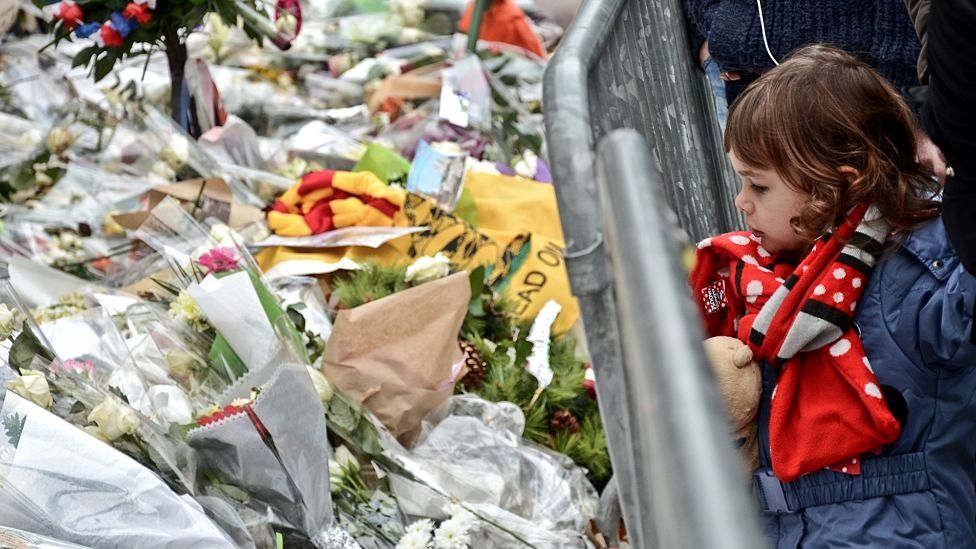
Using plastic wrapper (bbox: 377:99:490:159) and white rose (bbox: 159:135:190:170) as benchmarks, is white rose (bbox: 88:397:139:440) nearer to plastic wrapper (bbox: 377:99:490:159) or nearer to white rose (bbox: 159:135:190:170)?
white rose (bbox: 159:135:190:170)

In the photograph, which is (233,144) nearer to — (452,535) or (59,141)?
(59,141)

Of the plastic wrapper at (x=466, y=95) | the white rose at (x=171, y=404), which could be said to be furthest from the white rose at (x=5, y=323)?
the plastic wrapper at (x=466, y=95)

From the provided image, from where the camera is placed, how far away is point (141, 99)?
450cm

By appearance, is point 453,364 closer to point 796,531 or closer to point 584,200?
point 796,531

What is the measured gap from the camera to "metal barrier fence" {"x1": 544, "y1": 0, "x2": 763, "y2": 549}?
0.83 metres

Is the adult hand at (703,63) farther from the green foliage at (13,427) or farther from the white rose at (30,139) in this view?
the white rose at (30,139)

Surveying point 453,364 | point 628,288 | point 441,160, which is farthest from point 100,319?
point 628,288

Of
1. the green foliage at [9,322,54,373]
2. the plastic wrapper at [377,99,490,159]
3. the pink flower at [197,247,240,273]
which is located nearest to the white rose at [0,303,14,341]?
the green foliage at [9,322,54,373]

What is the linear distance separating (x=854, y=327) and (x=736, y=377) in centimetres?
18

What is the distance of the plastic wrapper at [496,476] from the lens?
238 cm

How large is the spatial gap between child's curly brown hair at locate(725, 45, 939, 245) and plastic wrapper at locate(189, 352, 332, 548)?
0.84 meters

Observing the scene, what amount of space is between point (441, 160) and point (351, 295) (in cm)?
97

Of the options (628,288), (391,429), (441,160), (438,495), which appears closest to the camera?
(628,288)

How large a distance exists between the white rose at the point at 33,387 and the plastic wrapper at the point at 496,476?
669mm
